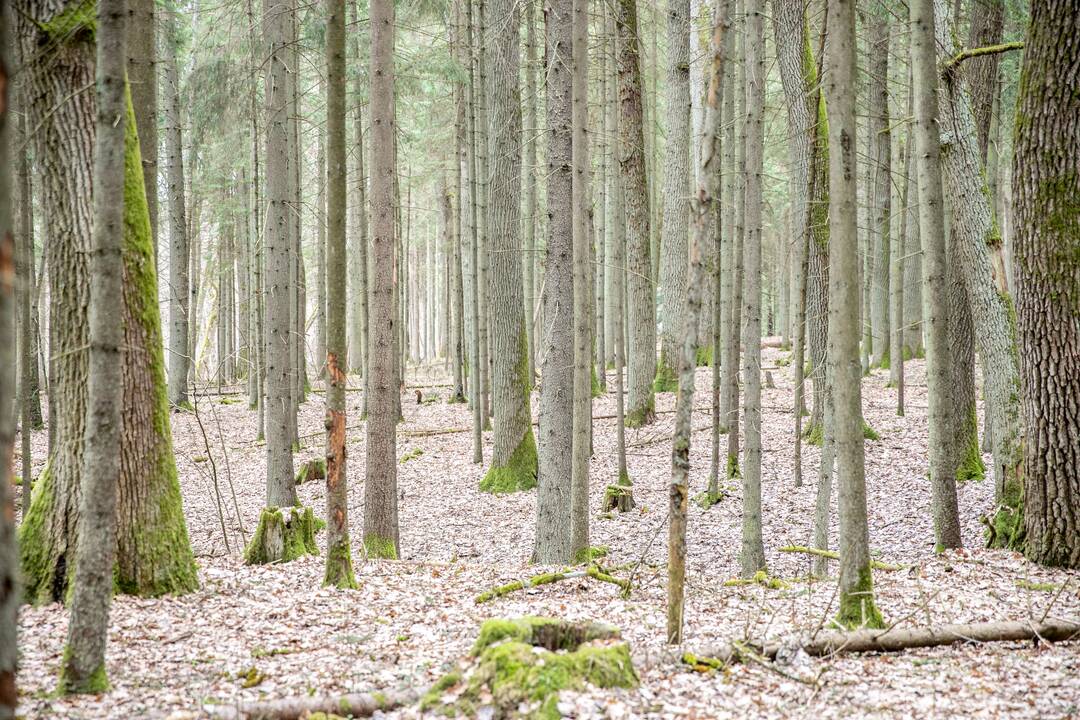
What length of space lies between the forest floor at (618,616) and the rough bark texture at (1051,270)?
0.57m

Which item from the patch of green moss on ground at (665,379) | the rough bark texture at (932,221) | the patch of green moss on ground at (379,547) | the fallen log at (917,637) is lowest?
the patch of green moss on ground at (379,547)

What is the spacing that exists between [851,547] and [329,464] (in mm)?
3739

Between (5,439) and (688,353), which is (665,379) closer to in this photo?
(688,353)

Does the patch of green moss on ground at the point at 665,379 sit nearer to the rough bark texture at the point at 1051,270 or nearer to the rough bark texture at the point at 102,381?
the rough bark texture at the point at 1051,270

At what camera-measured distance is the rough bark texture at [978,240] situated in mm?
7488

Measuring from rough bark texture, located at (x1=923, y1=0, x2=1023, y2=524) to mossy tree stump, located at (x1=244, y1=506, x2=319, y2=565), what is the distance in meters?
6.86

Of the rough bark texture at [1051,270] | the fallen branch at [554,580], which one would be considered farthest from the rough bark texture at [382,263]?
the rough bark texture at [1051,270]

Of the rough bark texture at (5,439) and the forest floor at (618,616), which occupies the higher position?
the rough bark texture at (5,439)

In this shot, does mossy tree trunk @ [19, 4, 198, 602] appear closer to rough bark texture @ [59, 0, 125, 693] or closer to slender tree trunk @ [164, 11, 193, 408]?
rough bark texture @ [59, 0, 125, 693]

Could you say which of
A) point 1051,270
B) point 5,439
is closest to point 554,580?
point 1051,270

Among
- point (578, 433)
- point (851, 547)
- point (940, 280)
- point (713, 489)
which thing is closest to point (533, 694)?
point (851, 547)

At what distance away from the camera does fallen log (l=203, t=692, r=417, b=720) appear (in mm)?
3621

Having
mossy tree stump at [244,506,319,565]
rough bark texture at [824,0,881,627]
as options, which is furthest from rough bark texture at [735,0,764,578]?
mossy tree stump at [244,506,319,565]

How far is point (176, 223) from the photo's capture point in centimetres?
1648
